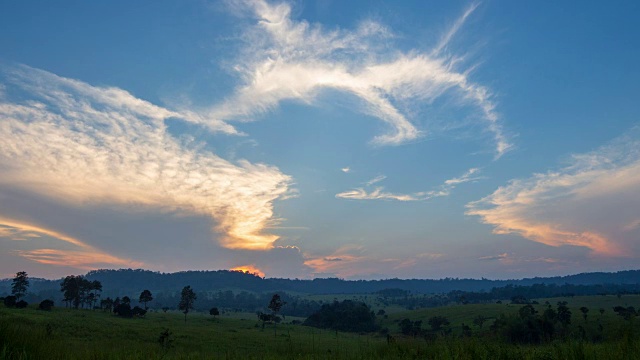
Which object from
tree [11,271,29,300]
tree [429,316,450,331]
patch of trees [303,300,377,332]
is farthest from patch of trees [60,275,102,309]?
tree [429,316,450,331]

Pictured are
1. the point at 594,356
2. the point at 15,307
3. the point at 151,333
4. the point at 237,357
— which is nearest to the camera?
the point at 594,356

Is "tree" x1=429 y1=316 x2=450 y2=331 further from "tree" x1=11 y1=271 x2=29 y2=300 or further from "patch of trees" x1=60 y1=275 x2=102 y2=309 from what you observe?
"tree" x1=11 y1=271 x2=29 y2=300

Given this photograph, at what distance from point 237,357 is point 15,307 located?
111895mm

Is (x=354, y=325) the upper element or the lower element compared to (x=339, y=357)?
lower

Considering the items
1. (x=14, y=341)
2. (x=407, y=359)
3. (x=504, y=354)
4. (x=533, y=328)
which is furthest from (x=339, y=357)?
(x=533, y=328)

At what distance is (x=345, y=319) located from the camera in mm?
165625

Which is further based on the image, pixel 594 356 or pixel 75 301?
pixel 75 301

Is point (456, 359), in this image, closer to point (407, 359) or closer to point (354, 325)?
point (407, 359)

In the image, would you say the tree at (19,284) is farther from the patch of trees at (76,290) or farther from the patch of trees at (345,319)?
the patch of trees at (345,319)

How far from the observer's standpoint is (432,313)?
166250 millimetres

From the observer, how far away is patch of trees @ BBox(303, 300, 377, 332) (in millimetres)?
159125

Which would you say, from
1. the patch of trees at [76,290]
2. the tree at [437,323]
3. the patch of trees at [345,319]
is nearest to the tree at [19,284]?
the patch of trees at [76,290]

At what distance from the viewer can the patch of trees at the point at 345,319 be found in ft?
522

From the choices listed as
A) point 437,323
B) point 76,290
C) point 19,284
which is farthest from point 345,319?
point 19,284
